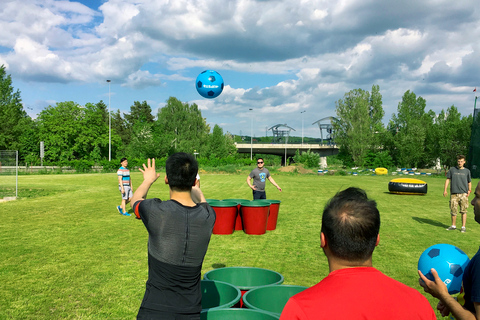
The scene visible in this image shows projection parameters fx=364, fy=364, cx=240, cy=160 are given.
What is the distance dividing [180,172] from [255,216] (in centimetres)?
756

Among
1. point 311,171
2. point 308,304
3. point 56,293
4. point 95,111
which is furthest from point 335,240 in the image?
point 95,111

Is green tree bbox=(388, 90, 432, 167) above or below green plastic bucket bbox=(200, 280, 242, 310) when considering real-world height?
above

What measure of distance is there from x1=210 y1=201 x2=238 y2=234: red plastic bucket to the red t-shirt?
337 inches

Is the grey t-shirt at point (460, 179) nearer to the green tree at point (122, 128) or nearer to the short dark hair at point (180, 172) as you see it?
the short dark hair at point (180, 172)

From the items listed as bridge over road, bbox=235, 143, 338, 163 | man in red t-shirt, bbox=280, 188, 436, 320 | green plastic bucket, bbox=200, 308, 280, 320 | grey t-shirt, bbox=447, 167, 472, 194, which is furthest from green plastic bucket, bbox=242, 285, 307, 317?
bridge over road, bbox=235, 143, 338, 163

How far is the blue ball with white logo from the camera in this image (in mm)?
9445

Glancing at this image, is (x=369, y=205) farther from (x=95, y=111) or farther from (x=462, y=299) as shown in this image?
(x=95, y=111)

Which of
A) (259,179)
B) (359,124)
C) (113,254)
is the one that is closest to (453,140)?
(359,124)

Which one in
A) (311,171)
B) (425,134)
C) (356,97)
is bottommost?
(311,171)

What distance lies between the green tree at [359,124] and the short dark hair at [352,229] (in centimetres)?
6529

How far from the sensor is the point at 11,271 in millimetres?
7020

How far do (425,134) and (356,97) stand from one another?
53.2ft

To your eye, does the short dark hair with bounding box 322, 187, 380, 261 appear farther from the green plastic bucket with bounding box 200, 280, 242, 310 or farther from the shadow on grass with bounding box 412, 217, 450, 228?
the shadow on grass with bounding box 412, 217, 450, 228

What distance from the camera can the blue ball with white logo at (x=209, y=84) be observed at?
9.45 metres
